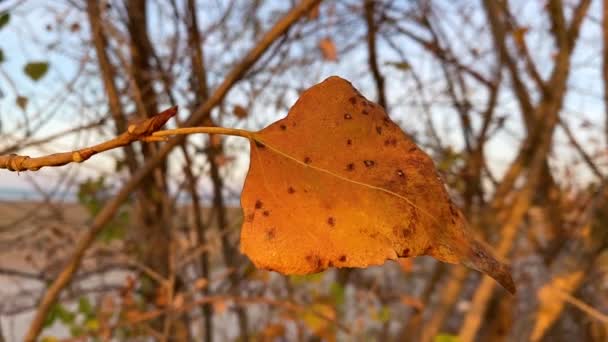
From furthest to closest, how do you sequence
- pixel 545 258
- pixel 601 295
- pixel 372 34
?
→ pixel 601 295, pixel 545 258, pixel 372 34

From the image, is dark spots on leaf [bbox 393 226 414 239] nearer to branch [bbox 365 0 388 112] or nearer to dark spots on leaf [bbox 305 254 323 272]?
dark spots on leaf [bbox 305 254 323 272]

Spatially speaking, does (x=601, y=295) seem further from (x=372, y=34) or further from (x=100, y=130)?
(x=100, y=130)

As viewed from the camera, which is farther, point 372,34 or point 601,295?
point 601,295

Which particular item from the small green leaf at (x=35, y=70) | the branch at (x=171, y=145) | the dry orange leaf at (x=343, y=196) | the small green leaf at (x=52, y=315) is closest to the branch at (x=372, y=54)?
the branch at (x=171, y=145)

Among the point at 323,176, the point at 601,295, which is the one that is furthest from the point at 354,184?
the point at 601,295

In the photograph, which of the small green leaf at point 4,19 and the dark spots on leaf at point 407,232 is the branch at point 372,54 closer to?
the small green leaf at point 4,19

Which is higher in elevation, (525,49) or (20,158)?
(525,49)

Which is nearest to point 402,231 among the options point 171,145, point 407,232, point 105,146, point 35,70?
point 407,232
